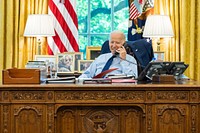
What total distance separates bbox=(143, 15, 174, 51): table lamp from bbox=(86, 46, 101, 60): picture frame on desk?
659 millimetres

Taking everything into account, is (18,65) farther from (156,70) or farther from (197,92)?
(197,92)

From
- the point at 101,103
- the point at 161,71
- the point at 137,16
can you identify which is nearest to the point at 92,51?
the point at 137,16

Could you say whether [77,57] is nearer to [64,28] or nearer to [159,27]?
[64,28]

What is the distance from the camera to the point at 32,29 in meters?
5.09

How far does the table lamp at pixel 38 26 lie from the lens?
5.09 metres

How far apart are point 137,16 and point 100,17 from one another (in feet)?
1.91

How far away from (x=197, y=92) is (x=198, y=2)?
7.09ft

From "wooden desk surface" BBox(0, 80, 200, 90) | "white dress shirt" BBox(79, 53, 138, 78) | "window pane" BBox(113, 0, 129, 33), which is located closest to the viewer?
"wooden desk surface" BBox(0, 80, 200, 90)

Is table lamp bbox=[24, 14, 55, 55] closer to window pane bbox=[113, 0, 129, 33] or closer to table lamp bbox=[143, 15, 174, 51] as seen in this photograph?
window pane bbox=[113, 0, 129, 33]

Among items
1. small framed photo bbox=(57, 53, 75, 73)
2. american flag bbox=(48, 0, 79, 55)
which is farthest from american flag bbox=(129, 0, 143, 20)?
small framed photo bbox=(57, 53, 75, 73)

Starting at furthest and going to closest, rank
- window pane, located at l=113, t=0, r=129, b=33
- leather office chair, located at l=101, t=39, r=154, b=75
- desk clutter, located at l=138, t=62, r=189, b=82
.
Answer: window pane, located at l=113, t=0, r=129, b=33 < leather office chair, located at l=101, t=39, r=154, b=75 < desk clutter, located at l=138, t=62, r=189, b=82

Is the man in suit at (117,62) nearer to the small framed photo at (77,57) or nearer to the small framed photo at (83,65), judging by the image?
the small framed photo at (83,65)

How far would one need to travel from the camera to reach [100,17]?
19.2 ft

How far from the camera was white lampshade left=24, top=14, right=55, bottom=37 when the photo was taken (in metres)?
5.09
